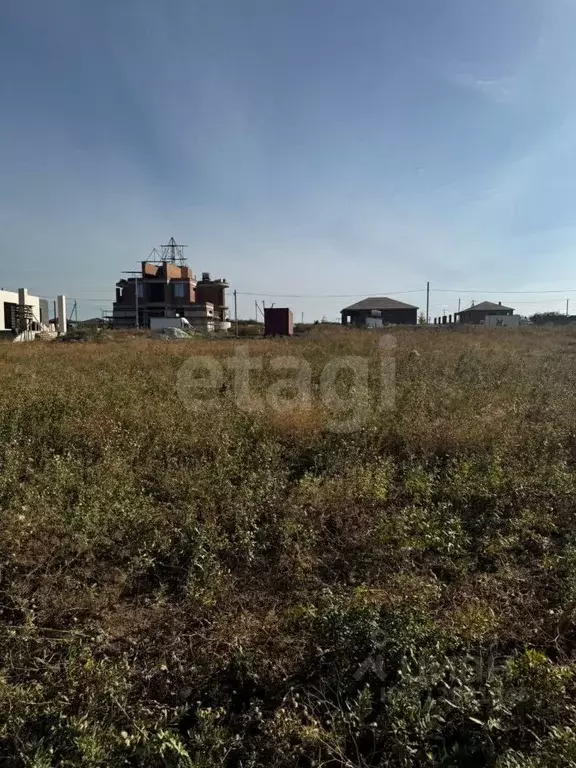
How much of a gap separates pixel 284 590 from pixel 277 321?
90.5 feet

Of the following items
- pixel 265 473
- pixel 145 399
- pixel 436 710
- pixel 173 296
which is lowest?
pixel 436 710

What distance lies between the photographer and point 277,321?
29.7 m

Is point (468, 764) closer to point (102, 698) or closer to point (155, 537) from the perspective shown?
point (102, 698)

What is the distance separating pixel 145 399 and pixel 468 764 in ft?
16.6

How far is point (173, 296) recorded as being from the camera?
51656mm

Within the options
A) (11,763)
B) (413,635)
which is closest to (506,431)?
(413,635)

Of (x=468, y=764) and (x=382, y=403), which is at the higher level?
(x=382, y=403)

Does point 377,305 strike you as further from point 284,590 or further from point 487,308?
point 284,590

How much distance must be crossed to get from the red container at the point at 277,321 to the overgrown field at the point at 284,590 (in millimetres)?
24346

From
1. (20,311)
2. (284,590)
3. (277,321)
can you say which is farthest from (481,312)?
(284,590)

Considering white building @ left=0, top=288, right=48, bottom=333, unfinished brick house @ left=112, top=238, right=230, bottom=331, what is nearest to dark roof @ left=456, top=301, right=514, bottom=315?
unfinished brick house @ left=112, top=238, right=230, bottom=331

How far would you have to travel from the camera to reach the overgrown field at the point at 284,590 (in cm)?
168

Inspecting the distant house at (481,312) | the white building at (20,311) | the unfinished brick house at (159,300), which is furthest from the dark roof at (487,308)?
the white building at (20,311)

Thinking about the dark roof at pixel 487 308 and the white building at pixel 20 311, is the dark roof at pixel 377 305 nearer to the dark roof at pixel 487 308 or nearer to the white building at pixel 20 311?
the dark roof at pixel 487 308
